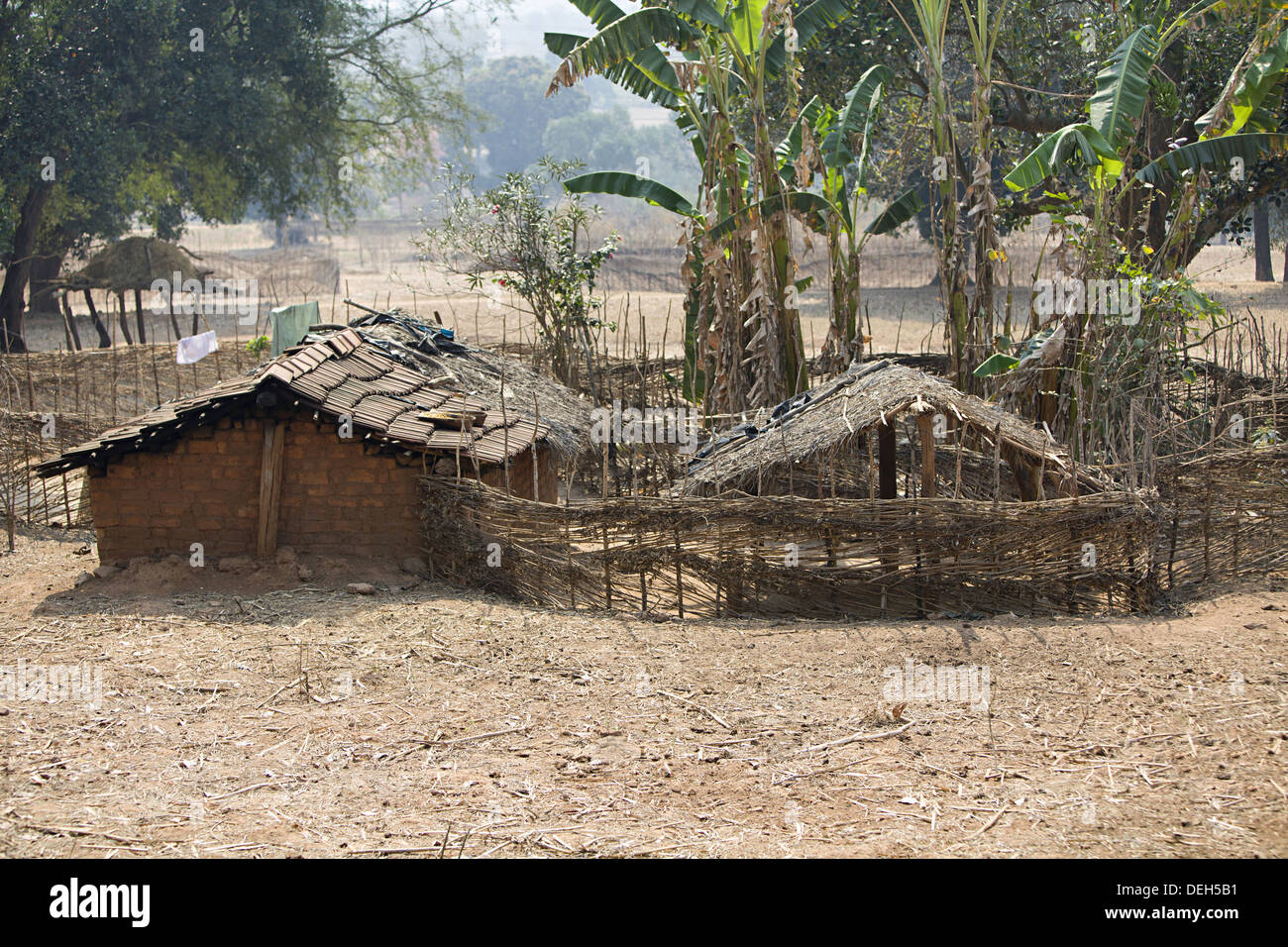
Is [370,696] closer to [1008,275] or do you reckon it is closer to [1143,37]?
A: [1008,275]

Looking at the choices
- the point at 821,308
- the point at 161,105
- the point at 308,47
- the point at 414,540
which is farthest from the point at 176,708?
the point at 821,308

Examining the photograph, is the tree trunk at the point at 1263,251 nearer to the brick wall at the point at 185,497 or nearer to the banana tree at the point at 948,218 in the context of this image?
the banana tree at the point at 948,218

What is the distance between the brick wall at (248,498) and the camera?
8.05m

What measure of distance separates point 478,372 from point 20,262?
12.6 meters

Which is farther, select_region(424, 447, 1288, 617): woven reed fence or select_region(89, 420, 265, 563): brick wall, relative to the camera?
select_region(89, 420, 265, 563): brick wall

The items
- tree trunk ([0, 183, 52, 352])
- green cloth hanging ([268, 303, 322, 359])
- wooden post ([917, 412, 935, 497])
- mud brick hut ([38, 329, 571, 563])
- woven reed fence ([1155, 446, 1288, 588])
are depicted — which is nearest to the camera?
woven reed fence ([1155, 446, 1288, 588])

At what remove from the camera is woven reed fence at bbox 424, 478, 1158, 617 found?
23.0 ft

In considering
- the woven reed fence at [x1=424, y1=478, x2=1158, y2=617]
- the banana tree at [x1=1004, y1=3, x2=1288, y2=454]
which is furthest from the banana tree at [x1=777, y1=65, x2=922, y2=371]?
the woven reed fence at [x1=424, y1=478, x2=1158, y2=617]

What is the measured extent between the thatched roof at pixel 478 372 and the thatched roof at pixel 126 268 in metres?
8.74

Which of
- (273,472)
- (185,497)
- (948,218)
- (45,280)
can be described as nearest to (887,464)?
(948,218)

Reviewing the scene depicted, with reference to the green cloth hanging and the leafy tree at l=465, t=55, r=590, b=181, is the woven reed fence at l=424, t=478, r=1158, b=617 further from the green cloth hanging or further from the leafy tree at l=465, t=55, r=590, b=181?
the leafy tree at l=465, t=55, r=590, b=181

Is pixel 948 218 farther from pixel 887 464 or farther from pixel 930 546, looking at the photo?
pixel 930 546

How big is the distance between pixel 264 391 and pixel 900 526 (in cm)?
458

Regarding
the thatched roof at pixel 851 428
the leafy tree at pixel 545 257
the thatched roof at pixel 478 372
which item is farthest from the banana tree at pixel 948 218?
the leafy tree at pixel 545 257
